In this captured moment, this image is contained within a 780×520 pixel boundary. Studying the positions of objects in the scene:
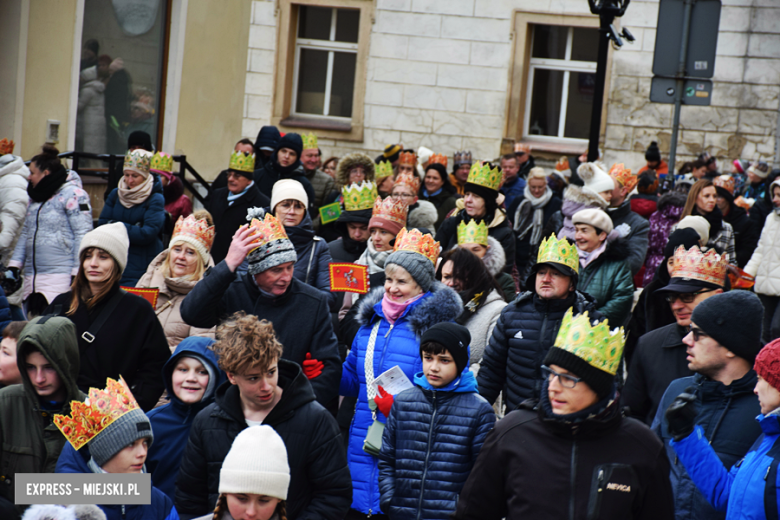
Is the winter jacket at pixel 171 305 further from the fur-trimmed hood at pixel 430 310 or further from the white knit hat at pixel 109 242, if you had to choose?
the fur-trimmed hood at pixel 430 310

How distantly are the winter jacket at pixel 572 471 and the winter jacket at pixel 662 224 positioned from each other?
664 centimetres

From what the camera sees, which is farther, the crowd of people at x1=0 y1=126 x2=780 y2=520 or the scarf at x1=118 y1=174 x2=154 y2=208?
the scarf at x1=118 y1=174 x2=154 y2=208

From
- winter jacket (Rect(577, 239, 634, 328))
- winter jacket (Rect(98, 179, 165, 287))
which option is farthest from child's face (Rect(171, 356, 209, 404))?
winter jacket (Rect(98, 179, 165, 287))

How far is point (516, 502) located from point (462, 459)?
97cm

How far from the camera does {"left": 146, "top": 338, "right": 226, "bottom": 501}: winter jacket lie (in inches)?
157

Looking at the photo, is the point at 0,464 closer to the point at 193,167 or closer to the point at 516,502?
the point at 516,502

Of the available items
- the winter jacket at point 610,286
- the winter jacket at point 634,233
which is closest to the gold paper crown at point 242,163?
the winter jacket at point 634,233

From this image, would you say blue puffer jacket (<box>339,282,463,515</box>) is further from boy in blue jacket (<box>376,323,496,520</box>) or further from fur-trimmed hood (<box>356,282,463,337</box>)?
boy in blue jacket (<box>376,323,496,520</box>)

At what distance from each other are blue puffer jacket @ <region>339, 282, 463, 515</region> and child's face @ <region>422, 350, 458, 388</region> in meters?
0.59

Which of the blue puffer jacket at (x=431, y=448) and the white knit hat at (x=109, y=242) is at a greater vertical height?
the white knit hat at (x=109, y=242)

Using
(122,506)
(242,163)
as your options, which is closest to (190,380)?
(122,506)

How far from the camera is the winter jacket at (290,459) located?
11.6 feet

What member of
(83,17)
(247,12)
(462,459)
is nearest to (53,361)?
(462,459)

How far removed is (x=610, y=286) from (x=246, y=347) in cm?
334
